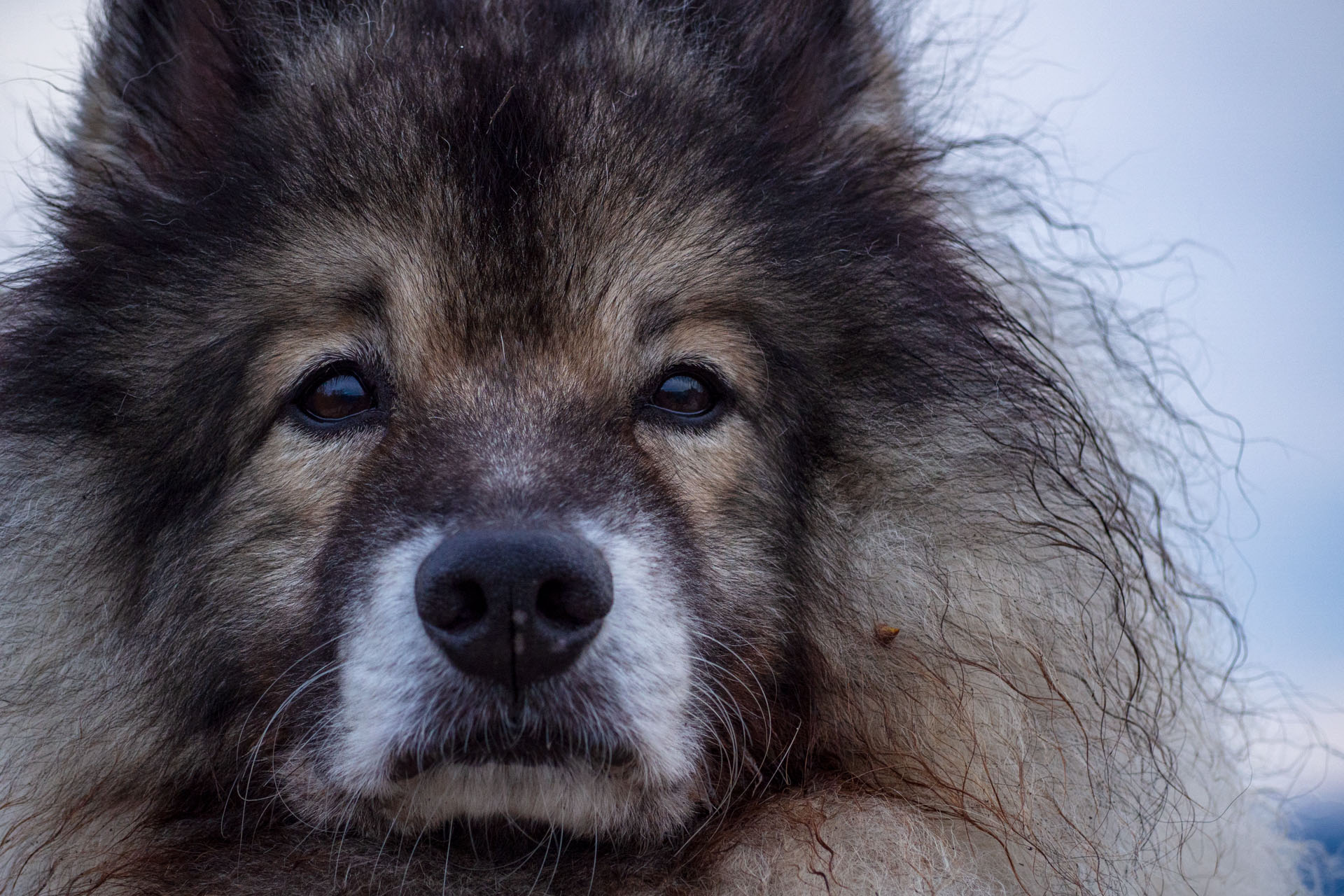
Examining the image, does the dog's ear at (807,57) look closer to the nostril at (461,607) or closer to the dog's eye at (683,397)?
the dog's eye at (683,397)

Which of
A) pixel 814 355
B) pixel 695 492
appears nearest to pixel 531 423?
pixel 695 492

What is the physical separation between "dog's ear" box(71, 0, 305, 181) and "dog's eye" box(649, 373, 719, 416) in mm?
1398

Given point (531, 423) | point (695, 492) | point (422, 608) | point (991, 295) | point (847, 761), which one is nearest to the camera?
point (422, 608)

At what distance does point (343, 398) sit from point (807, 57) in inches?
66.2

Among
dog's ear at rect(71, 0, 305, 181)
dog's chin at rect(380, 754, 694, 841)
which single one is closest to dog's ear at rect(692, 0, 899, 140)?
dog's ear at rect(71, 0, 305, 181)

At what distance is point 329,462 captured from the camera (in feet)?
9.23

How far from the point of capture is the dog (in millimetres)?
2656

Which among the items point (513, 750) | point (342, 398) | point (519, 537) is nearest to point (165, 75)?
point (342, 398)

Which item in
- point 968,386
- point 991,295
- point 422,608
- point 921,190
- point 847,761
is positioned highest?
point 921,190

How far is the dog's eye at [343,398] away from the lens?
2859 millimetres

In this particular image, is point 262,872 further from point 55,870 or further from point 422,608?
point 422,608

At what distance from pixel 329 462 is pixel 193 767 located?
85cm

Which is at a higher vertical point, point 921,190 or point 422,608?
point 921,190

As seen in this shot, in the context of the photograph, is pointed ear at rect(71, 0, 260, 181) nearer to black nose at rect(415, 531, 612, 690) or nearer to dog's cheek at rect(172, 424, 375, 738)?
dog's cheek at rect(172, 424, 375, 738)
